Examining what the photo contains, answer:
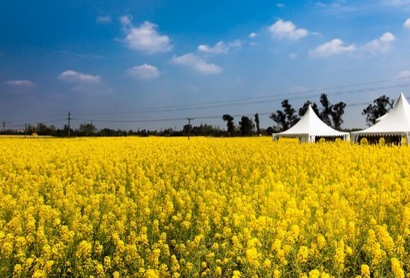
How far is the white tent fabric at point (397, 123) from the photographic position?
2275 cm

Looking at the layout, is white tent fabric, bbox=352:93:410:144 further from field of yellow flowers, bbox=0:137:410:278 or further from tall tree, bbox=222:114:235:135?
tall tree, bbox=222:114:235:135

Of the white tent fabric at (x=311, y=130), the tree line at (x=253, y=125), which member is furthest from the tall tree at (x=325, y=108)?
the white tent fabric at (x=311, y=130)

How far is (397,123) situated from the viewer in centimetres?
2317

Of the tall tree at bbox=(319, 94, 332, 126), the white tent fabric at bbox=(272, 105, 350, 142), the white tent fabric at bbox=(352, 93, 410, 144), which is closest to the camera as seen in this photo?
the white tent fabric at bbox=(352, 93, 410, 144)

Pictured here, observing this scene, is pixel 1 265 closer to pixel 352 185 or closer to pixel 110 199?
pixel 110 199

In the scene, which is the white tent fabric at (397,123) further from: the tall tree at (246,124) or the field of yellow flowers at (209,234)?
the tall tree at (246,124)

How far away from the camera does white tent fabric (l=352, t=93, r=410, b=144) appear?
22745 mm

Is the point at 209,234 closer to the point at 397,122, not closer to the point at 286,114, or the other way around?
the point at 397,122

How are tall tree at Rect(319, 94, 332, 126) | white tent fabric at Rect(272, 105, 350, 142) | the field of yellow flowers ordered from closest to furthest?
the field of yellow flowers, white tent fabric at Rect(272, 105, 350, 142), tall tree at Rect(319, 94, 332, 126)

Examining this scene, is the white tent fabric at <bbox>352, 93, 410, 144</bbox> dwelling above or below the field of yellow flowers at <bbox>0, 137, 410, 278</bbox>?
above

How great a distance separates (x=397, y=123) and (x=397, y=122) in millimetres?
91

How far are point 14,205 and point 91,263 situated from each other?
3365mm

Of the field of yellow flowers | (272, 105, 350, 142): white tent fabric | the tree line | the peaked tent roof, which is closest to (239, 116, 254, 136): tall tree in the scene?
the tree line

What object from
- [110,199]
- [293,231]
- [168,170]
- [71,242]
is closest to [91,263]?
[71,242]
